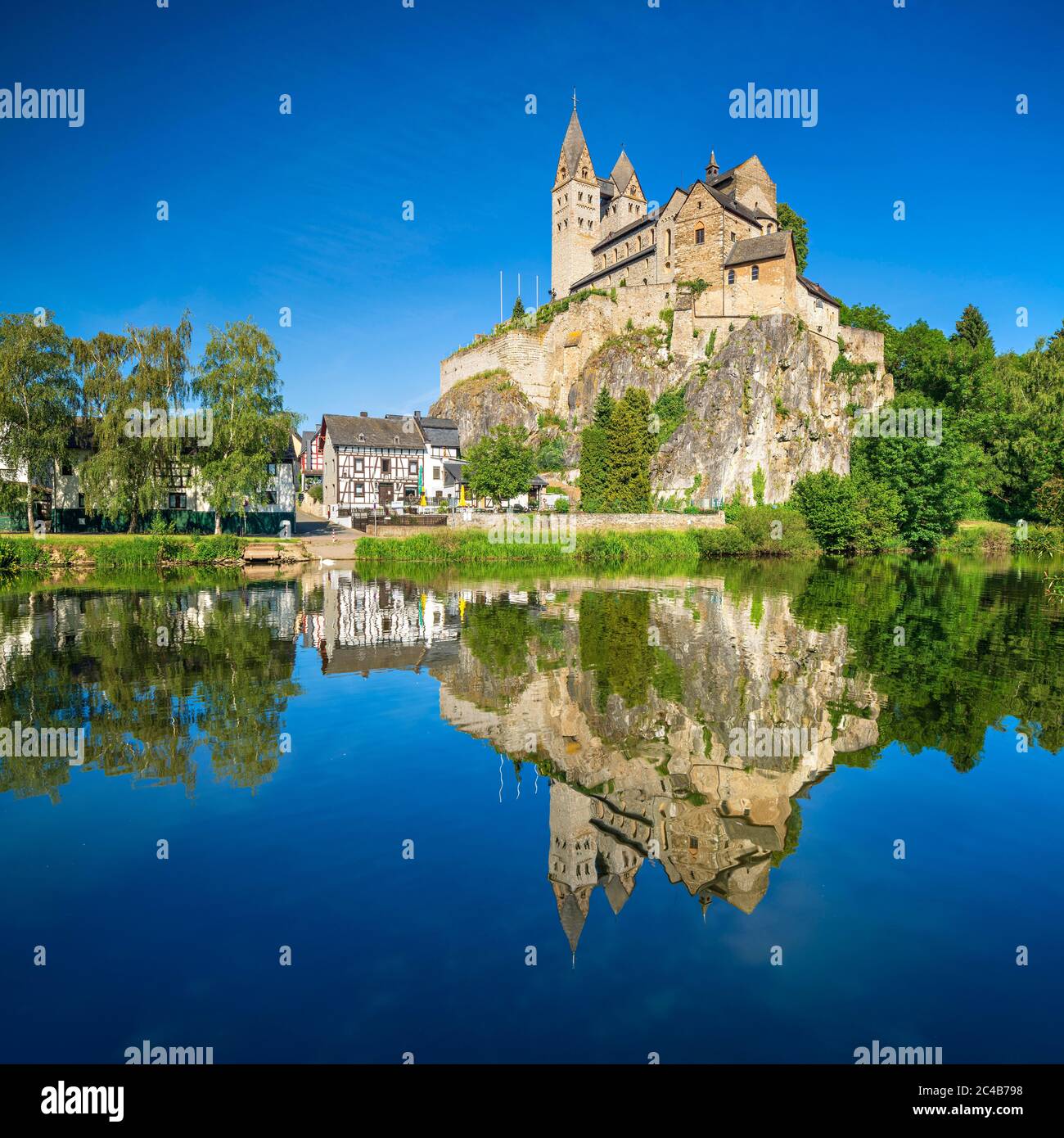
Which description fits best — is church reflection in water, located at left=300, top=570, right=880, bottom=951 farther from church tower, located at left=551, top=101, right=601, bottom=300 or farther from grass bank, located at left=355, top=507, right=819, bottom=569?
church tower, located at left=551, top=101, right=601, bottom=300

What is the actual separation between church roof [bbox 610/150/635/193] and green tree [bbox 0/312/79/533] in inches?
2659

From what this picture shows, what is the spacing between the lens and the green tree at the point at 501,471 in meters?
58.8

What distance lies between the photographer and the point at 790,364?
58812 mm

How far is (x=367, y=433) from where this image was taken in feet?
222

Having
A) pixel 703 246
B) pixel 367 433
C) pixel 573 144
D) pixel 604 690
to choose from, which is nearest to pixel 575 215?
pixel 573 144

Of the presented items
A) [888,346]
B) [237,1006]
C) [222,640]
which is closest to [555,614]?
[222,640]

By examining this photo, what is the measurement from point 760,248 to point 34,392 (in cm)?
5378

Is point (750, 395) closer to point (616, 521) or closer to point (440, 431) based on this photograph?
point (616, 521)

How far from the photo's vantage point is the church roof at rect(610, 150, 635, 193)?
290ft

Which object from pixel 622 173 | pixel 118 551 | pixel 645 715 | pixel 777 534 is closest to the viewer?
pixel 645 715

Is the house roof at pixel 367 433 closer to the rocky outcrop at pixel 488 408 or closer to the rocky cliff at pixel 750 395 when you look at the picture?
the rocky outcrop at pixel 488 408

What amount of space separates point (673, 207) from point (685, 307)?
10.1 metres
